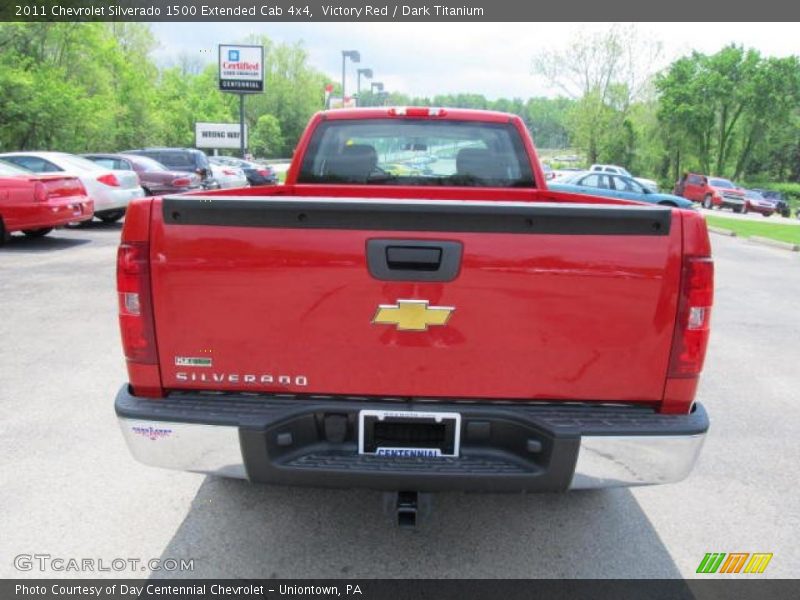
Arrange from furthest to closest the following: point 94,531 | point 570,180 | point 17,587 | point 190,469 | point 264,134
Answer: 1. point 264,134
2. point 570,180
3. point 94,531
4. point 17,587
5. point 190,469

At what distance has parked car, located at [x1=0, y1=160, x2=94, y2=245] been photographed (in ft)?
34.9

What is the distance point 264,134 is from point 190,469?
8651cm

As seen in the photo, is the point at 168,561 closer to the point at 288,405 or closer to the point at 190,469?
the point at 190,469

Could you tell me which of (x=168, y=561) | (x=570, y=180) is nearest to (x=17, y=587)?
(x=168, y=561)

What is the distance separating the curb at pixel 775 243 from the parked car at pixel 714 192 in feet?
64.8

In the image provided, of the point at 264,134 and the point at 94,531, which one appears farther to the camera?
the point at 264,134

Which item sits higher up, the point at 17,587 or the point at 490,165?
the point at 490,165

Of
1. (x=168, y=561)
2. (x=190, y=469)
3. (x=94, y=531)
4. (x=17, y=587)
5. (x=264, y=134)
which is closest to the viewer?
(x=190, y=469)

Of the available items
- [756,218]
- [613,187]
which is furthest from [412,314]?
[756,218]

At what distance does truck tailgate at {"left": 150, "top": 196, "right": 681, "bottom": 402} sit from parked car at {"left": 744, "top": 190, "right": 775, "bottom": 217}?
3793 cm

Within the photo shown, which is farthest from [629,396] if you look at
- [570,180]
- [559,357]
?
[570,180]

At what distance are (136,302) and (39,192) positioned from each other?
9.93 meters

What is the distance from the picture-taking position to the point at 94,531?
118 inches

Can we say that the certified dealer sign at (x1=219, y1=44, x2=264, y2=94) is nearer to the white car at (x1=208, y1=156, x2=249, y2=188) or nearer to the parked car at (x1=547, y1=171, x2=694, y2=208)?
the white car at (x1=208, y1=156, x2=249, y2=188)
